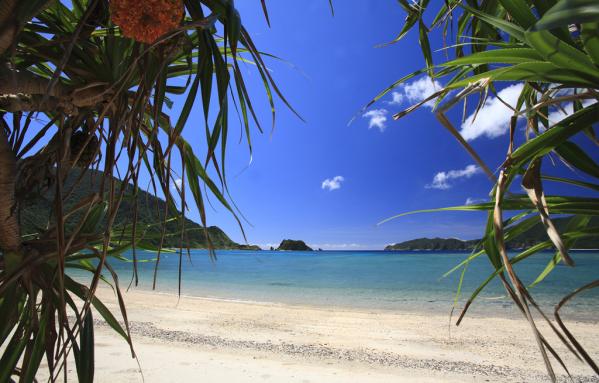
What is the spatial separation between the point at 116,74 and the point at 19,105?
25 cm

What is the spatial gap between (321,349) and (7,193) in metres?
5.45

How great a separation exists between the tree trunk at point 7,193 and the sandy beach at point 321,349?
9.53ft

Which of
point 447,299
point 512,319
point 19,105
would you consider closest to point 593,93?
point 19,105

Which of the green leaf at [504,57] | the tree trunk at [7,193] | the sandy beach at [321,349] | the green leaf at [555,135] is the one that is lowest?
the sandy beach at [321,349]

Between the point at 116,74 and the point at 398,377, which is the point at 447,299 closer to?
the point at 398,377

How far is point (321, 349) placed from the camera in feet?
18.8

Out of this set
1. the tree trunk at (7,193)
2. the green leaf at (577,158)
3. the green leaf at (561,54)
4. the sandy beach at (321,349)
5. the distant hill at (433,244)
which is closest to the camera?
the green leaf at (561,54)

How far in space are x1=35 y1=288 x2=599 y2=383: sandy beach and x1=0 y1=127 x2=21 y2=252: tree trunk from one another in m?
2.91

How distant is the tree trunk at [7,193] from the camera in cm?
95

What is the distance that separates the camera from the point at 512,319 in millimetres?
9312

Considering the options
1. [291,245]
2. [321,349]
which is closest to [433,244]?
[291,245]

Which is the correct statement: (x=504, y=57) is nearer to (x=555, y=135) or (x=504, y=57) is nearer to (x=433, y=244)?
(x=555, y=135)

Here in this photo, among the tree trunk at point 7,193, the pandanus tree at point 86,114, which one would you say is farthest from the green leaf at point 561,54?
the tree trunk at point 7,193

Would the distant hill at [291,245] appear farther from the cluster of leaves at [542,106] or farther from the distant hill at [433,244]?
the cluster of leaves at [542,106]
